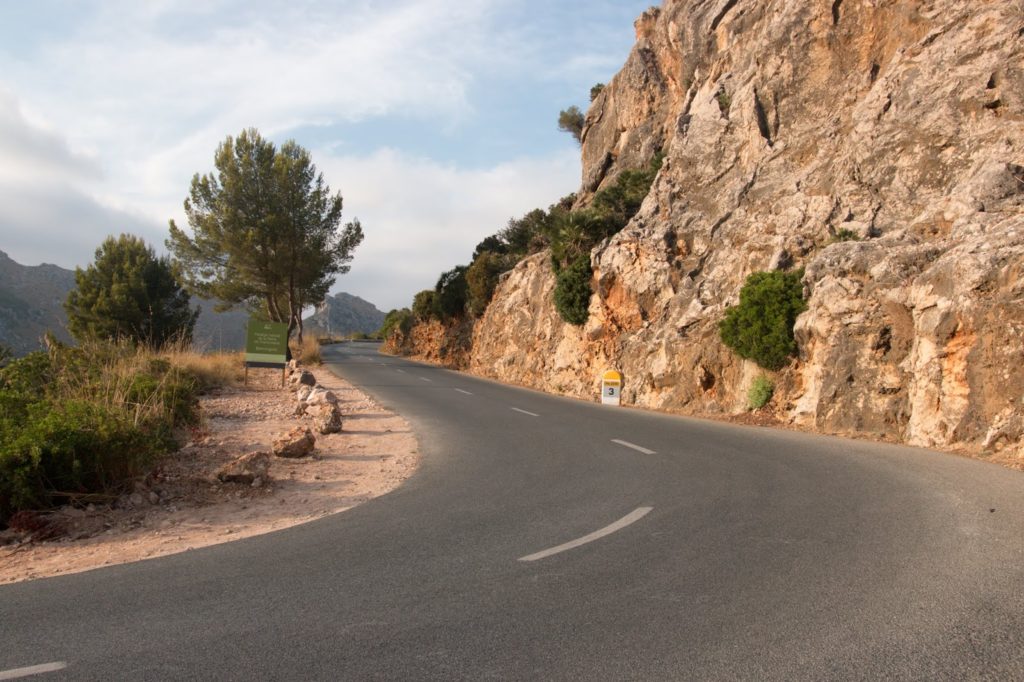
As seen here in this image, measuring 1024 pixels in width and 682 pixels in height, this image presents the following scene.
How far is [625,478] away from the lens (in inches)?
340

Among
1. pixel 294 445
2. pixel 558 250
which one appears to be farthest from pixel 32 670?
pixel 558 250

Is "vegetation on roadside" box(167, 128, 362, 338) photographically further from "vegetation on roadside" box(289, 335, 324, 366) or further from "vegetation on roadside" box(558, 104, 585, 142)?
"vegetation on roadside" box(558, 104, 585, 142)

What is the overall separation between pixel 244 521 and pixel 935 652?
6.19m

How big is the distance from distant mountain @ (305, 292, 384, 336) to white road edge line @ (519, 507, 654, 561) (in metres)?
130

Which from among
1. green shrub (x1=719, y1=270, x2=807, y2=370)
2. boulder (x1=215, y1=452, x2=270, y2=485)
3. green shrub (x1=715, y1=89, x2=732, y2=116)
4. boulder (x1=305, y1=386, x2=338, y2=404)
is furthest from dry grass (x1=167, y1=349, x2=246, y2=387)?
green shrub (x1=715, y1=89, x2=732, y2=116)

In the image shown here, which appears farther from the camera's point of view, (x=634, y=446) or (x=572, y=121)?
(x=572, y=121)

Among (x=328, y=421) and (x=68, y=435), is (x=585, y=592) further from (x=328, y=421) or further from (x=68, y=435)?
(x=328, y=421)

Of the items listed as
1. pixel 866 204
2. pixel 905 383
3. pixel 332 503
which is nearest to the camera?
pixel 332 503

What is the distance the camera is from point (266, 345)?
67.8 ft

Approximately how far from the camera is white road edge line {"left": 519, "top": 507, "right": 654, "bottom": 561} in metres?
5.55

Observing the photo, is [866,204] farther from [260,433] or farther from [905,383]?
[260,433]

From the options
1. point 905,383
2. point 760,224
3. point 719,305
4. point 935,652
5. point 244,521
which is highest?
point 760,224

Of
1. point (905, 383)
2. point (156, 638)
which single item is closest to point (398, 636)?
point (156, 638)

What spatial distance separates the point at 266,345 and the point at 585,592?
17.9 metres
